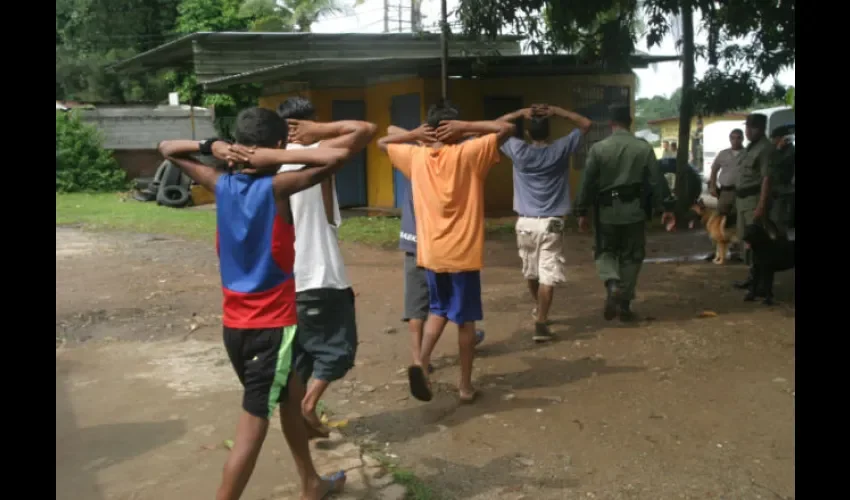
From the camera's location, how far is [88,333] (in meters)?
7.60

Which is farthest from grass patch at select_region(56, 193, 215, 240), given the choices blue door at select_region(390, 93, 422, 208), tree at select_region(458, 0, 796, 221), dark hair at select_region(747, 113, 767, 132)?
dark hair at select_region(747, 113, 767, 132)

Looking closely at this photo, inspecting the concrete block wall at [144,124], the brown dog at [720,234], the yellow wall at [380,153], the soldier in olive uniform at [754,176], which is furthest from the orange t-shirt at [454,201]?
the concrete block wall at [144,124]

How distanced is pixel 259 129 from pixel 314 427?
69.6 inches

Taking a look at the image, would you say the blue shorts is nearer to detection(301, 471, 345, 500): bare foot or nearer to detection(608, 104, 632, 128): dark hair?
detection(301, 471, 345, 500): bare foot

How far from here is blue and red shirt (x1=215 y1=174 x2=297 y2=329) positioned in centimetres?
353

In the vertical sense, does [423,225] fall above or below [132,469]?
above

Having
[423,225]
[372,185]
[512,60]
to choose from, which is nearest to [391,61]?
[512,60]

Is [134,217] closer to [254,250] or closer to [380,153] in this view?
[380,153]

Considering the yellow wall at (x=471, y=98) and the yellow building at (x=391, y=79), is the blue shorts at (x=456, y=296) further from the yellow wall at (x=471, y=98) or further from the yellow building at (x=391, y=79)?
the yellow wall at (x=471, y=98)

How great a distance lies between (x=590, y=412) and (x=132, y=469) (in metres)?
2.60

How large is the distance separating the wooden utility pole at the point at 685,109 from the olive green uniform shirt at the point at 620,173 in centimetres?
731

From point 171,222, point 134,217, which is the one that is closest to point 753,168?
point 171,222
